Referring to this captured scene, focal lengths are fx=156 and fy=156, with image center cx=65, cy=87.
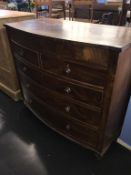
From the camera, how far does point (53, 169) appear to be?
1.25m

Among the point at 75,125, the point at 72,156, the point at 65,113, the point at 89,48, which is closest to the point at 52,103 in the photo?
the point at 65,113

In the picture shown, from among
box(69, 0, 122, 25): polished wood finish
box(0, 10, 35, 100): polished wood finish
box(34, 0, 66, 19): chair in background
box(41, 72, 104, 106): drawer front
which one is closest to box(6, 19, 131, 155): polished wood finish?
box(41, 72, 104, 106): drawer front

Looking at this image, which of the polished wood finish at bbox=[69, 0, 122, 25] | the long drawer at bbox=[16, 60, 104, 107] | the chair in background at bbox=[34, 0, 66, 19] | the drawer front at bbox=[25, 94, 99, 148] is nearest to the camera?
the long drawer at bbox=[16, 60, 104, 107]

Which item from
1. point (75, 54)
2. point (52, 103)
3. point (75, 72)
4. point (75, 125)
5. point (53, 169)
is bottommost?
point (53, 169)

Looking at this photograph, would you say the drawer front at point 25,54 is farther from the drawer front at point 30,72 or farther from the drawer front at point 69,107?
the drawer front at point 69,107

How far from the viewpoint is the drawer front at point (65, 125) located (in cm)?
120

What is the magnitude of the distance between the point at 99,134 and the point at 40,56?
0.71 m

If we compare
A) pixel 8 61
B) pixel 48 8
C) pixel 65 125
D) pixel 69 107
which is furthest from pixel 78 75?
pixel 48 8

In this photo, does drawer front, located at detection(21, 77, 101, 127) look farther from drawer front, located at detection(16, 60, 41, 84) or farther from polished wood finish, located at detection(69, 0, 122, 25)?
polished wood finish, located at detection(69, 0, 122, 25)

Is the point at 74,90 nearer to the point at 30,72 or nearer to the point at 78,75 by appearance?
the point at 78,75

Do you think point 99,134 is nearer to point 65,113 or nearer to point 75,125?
point 75,125

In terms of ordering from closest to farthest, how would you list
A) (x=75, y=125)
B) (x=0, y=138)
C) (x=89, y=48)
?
(x=89, y=48), (x=75, y=125), (x=0, y=138)

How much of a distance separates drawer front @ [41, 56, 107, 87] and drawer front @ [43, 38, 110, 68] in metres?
0.04

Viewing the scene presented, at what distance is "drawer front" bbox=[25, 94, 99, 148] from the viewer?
120 cm
